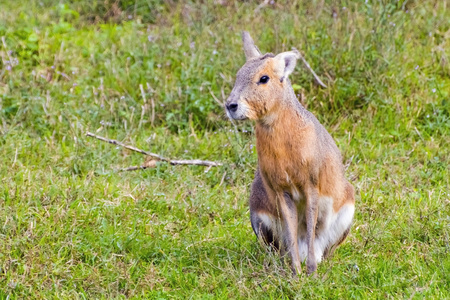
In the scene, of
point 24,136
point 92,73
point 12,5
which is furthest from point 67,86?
point 12,5

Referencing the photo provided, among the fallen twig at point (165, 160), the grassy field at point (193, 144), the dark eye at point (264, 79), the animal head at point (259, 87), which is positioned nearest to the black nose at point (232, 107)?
the animal head at point (259, 87)

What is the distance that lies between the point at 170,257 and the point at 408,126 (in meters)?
2.75

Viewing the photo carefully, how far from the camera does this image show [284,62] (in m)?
4.15

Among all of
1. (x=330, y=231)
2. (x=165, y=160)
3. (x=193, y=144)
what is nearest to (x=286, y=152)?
(x=330, y=231)

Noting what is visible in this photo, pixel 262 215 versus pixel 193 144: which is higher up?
pixel 262 215

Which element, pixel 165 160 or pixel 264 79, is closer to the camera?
pixel 264 79

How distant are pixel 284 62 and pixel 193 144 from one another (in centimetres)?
222

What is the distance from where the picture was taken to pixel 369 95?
253 inches

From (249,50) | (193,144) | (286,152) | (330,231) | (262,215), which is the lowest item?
(193,144)

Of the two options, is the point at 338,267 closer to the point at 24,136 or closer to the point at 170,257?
the point at 170,257

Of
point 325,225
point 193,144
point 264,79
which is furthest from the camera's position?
point 193,144

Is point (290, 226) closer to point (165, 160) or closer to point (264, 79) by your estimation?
point (264, 79)

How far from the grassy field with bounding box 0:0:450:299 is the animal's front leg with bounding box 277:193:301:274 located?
0.11 metres

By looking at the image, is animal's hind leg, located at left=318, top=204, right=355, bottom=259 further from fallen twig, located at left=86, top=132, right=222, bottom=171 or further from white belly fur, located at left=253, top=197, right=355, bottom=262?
fallen twig, located at left=86, top=132, right=222, bottom=171
